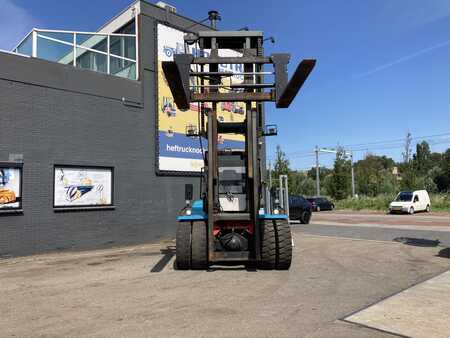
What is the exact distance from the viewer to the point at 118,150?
567 inches

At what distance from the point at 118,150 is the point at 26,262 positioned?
4842 mm

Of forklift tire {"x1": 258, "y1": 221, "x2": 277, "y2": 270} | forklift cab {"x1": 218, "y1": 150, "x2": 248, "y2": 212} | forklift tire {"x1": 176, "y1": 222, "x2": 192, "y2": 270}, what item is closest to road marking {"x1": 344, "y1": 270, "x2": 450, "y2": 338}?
forklift tire {"x1": 258, "y1": 221, "x2": 277, "y2": 270}

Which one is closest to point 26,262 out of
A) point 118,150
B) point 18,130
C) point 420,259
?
point 18,130

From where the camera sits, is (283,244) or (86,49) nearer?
(283,244)

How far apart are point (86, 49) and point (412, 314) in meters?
12.9

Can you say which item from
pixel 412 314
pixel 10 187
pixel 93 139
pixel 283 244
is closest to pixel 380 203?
pixel 93 139

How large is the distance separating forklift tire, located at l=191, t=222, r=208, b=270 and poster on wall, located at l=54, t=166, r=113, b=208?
5.98m

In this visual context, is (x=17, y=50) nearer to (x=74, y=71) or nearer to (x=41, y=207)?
(x=74, y=71)

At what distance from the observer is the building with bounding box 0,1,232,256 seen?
11898 mm

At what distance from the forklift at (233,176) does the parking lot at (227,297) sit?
0.50m

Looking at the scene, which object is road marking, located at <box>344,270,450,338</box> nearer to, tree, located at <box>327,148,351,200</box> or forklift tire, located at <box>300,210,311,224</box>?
forklift tire, located at <box>300,210,311,224</box>

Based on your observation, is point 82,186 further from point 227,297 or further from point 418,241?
point 418,241

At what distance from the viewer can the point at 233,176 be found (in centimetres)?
938

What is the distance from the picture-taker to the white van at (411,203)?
112 ft
